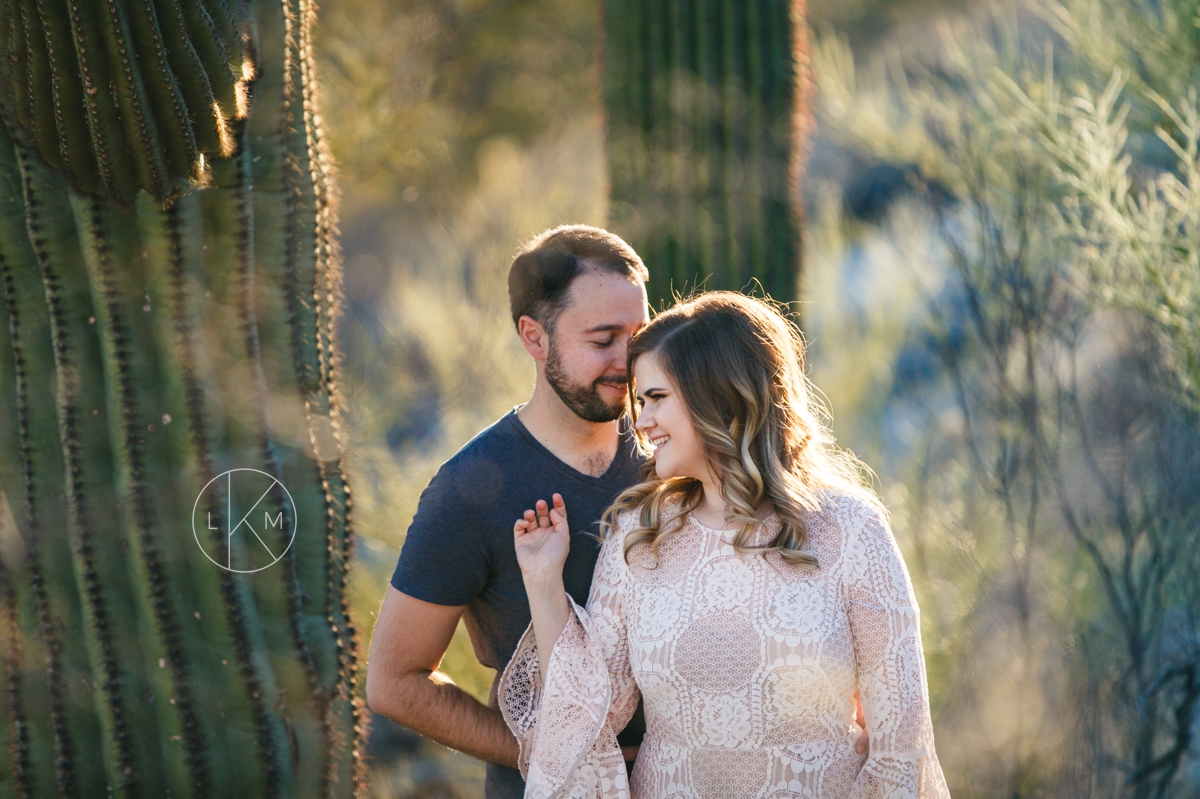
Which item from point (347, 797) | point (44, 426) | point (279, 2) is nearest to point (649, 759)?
point (347, 797)

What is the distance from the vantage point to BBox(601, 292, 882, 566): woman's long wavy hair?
1.97 metres

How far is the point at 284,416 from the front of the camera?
2.20 metres

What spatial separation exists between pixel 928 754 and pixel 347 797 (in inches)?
49.4

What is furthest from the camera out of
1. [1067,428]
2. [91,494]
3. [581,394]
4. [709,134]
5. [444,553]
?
[709,134]

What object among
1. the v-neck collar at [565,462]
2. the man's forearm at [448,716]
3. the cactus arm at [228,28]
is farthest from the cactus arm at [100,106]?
the man's forearm at [448,716]

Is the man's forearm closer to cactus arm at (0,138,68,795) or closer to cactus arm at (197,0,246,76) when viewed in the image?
cactus arm at (0,138,68,795)

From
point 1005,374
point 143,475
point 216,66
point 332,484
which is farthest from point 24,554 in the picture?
point 1005,374

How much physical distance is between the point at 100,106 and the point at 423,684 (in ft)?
4.24

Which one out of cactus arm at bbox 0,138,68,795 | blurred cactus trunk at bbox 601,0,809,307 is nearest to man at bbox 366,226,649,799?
cactus arm at bbox 0,138,68,795

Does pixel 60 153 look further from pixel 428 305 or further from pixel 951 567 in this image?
pixel 428 305

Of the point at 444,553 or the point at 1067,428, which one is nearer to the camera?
the point at 444,553

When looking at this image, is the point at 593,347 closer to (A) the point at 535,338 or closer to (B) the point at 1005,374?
(A) the point at 535,338

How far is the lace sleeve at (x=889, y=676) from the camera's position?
1.84 metres

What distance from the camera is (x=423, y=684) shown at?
2178 mm
